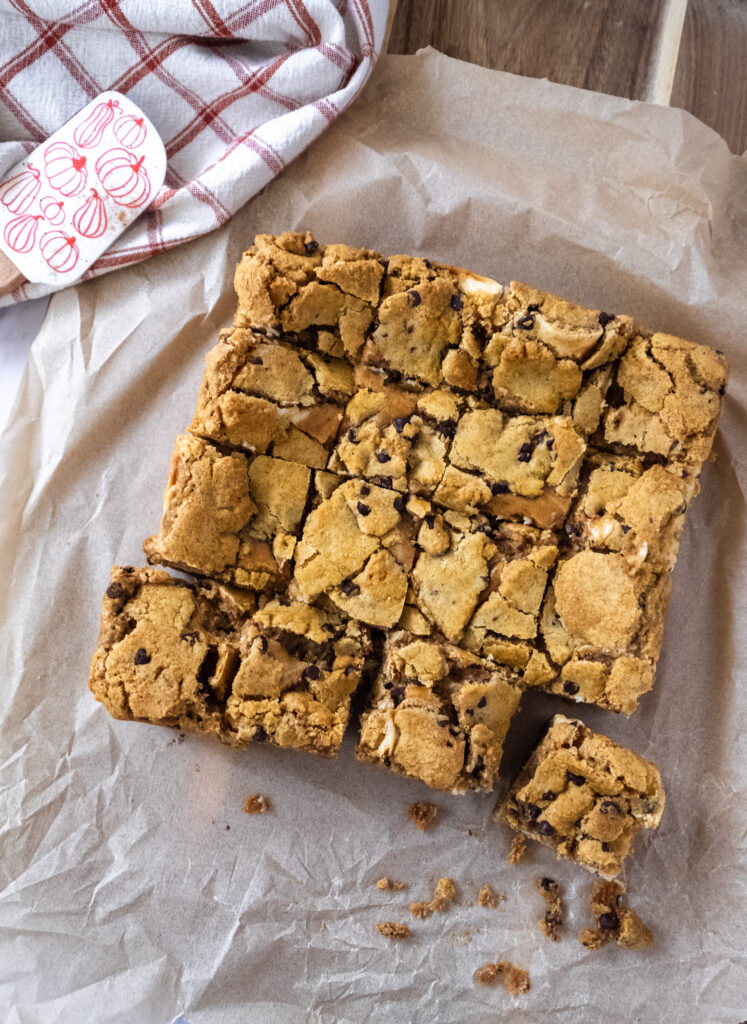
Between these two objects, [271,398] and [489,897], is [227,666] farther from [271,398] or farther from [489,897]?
[489,897]

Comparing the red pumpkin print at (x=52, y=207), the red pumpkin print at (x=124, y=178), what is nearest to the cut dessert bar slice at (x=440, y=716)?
the red pumpkin print at (x=124, y=178)

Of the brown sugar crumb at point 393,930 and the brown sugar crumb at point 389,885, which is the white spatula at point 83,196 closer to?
the brown sugar crumb at point 389,885

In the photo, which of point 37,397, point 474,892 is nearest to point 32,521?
point 37,397

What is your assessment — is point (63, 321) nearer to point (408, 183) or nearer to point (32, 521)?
point (32, 521)

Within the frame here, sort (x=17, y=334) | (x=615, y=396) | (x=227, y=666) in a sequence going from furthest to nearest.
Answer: (x=17, y=334), (x=615, y=396), (x=227, y=666)

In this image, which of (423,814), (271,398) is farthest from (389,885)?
(271,398)

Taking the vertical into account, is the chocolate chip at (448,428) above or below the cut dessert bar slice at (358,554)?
above
